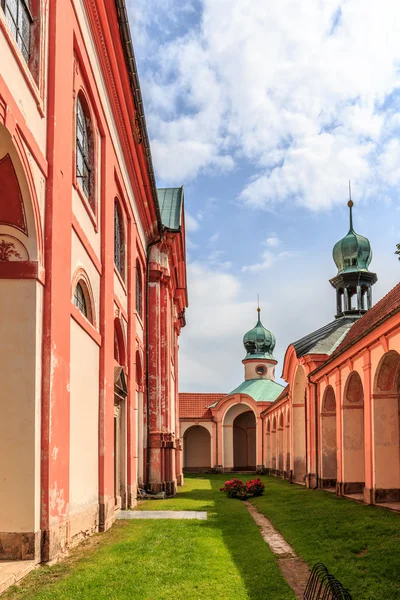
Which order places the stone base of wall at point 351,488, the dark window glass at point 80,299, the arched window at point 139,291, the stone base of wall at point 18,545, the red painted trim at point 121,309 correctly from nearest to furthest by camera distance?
1. the stone base of wall at point 18,545
2. the dark window glass at point 80,299
3. the red painted trim at point 121,309
4. the stone base of wall at point 351,488
5. the arched window at point 139,291

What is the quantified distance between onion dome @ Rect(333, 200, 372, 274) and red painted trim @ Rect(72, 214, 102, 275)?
22994 mm

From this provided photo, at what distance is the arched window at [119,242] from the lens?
1794 centimetres

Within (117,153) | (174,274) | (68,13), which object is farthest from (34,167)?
(174,274)

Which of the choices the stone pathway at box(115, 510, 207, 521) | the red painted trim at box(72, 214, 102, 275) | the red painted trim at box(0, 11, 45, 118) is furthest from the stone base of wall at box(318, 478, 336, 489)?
the red painted trim at box(0, 11, 45, 118)

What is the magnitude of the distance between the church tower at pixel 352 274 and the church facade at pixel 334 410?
0.05 meters

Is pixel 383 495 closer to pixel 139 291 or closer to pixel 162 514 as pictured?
pixel 162 514

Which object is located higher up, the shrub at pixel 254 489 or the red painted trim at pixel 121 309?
the red painted trim at pixel 121 309

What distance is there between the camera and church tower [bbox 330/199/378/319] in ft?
113

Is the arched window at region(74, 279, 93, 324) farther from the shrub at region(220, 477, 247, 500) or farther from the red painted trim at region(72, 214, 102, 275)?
the shrub at region(220, 477, 247, 500)

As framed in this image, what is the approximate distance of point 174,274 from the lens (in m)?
30.8

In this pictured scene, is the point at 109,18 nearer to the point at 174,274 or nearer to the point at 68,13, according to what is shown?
the point at 68,13

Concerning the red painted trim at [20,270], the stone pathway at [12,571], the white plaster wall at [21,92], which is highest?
the white plaster wall at [21,92]

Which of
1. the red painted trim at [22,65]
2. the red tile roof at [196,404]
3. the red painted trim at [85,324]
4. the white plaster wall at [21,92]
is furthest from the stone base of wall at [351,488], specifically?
the red tile roof at [196,404]

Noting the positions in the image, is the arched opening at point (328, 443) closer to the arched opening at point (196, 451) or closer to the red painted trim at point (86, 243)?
the red painted trim at point (86, 243)
